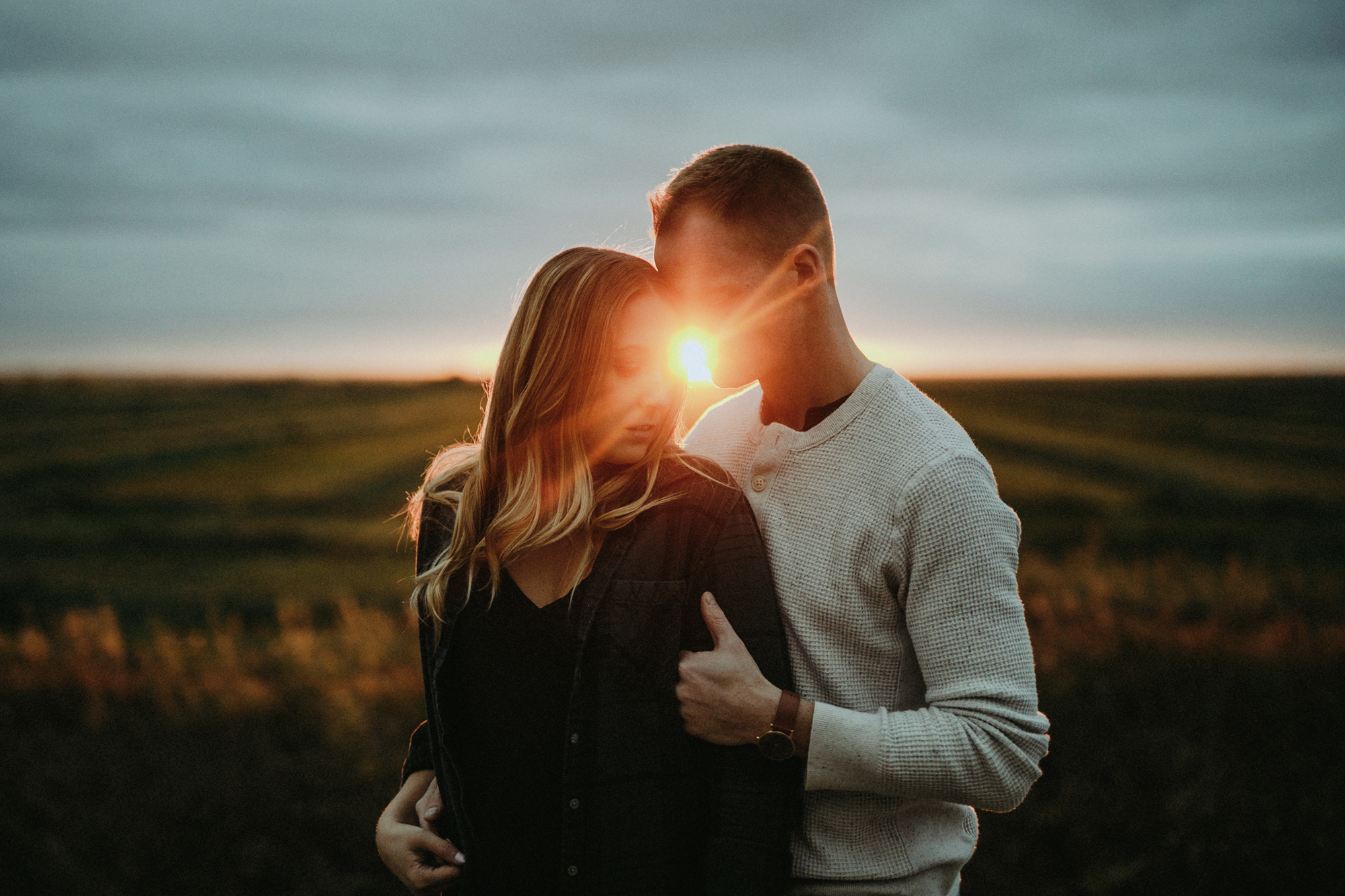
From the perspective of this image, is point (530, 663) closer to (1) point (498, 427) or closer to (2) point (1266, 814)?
(1) point (498, 427)

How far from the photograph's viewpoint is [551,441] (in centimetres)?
190

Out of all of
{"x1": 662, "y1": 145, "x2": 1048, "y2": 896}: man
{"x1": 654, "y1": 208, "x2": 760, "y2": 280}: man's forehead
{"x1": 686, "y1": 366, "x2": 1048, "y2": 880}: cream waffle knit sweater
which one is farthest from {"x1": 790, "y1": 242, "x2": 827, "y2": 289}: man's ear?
{"x1": 686, "y1": 366, "x2": 1048, "y2": 880}: cream waffle knit sweater

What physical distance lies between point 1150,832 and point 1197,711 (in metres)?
1.97

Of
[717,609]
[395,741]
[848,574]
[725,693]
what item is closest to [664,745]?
[725,693]

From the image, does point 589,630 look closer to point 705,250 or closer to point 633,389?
point 633,389

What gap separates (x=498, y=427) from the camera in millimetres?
1968

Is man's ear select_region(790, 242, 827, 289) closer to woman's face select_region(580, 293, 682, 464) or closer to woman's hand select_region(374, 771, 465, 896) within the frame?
woman's face select_region(580, 293, 682, 464)

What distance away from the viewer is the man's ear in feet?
6.13

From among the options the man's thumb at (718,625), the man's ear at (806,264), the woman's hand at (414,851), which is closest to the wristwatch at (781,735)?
the man's thumb at (718,625)

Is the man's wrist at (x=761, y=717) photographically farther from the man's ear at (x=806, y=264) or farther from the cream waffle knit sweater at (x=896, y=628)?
the man's ear at (x=806, y=264)

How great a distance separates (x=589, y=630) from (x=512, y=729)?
334 millimetres

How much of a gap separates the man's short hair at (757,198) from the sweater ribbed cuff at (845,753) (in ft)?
3.65

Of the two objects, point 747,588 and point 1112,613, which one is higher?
point 747,588

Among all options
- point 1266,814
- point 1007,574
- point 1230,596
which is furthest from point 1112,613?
point 1007,574
